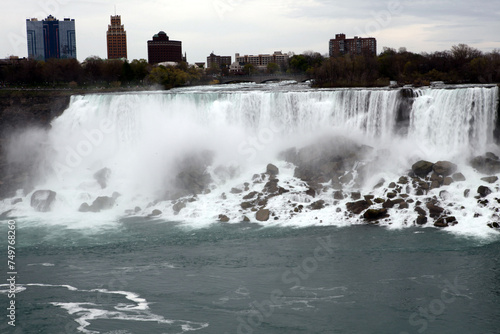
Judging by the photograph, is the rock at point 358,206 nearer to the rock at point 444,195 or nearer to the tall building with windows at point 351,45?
the rock at point 444,195

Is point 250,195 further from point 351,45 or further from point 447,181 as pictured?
point 351,45

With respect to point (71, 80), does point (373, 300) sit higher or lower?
lower

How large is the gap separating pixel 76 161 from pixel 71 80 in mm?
27771

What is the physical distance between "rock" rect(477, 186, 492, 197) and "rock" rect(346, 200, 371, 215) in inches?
185

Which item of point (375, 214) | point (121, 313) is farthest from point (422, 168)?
point (121, 313)

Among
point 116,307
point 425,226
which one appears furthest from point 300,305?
point 425,226

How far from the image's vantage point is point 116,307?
A: 51.0 feet

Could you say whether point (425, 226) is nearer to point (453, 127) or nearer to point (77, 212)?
point (453, 127)

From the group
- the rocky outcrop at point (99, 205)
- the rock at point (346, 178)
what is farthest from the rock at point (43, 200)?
the rock at point (346, 178)

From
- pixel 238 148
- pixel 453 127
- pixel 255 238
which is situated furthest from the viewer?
pixel 238 148

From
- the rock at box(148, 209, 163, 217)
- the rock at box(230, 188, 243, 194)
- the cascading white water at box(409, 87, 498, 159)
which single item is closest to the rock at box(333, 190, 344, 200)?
the rock at box(230, 188, 243, 194)

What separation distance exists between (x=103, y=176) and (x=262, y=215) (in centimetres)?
1067

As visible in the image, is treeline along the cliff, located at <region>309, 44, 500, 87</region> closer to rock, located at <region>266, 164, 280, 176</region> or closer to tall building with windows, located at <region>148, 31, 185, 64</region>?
rock, located at <region>266, 164, 280, 176</region>

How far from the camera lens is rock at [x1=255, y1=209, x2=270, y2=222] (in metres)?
24.3
